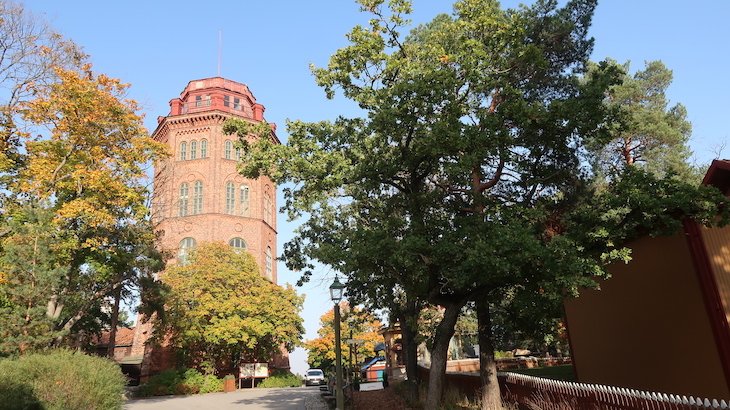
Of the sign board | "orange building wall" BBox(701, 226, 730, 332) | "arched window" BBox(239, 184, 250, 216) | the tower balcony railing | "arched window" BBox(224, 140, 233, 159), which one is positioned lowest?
the sign board

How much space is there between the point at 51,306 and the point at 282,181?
38.6 ft

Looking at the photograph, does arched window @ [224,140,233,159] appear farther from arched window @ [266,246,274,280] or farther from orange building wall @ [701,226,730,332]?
orange building wall @ [701,226,730,332]

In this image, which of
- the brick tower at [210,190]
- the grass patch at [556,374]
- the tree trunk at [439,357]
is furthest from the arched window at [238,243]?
the tree trunk at [439,357]

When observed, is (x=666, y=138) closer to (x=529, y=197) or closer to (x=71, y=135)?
Result: (x=529, y=197)

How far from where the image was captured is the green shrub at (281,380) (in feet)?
124

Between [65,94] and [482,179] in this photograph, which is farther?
[65,94]

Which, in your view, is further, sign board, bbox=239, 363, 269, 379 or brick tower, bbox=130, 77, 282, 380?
brick tower, bbox=130, 77, 282, 380

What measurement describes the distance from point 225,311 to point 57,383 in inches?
874

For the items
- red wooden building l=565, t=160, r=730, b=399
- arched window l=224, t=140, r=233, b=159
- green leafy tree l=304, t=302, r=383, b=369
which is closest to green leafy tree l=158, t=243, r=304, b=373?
arched window l=224, t=140, r=233, b=159

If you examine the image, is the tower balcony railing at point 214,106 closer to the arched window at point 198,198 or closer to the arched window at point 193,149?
the arched window at point 193,149

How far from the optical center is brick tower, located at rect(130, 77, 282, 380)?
44.8 m

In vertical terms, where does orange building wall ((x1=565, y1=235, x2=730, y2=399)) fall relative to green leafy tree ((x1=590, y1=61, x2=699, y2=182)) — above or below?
Answer: below

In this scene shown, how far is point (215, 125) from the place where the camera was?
159ft

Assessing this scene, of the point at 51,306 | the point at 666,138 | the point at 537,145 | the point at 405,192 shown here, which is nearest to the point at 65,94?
→ the point at 51,306
